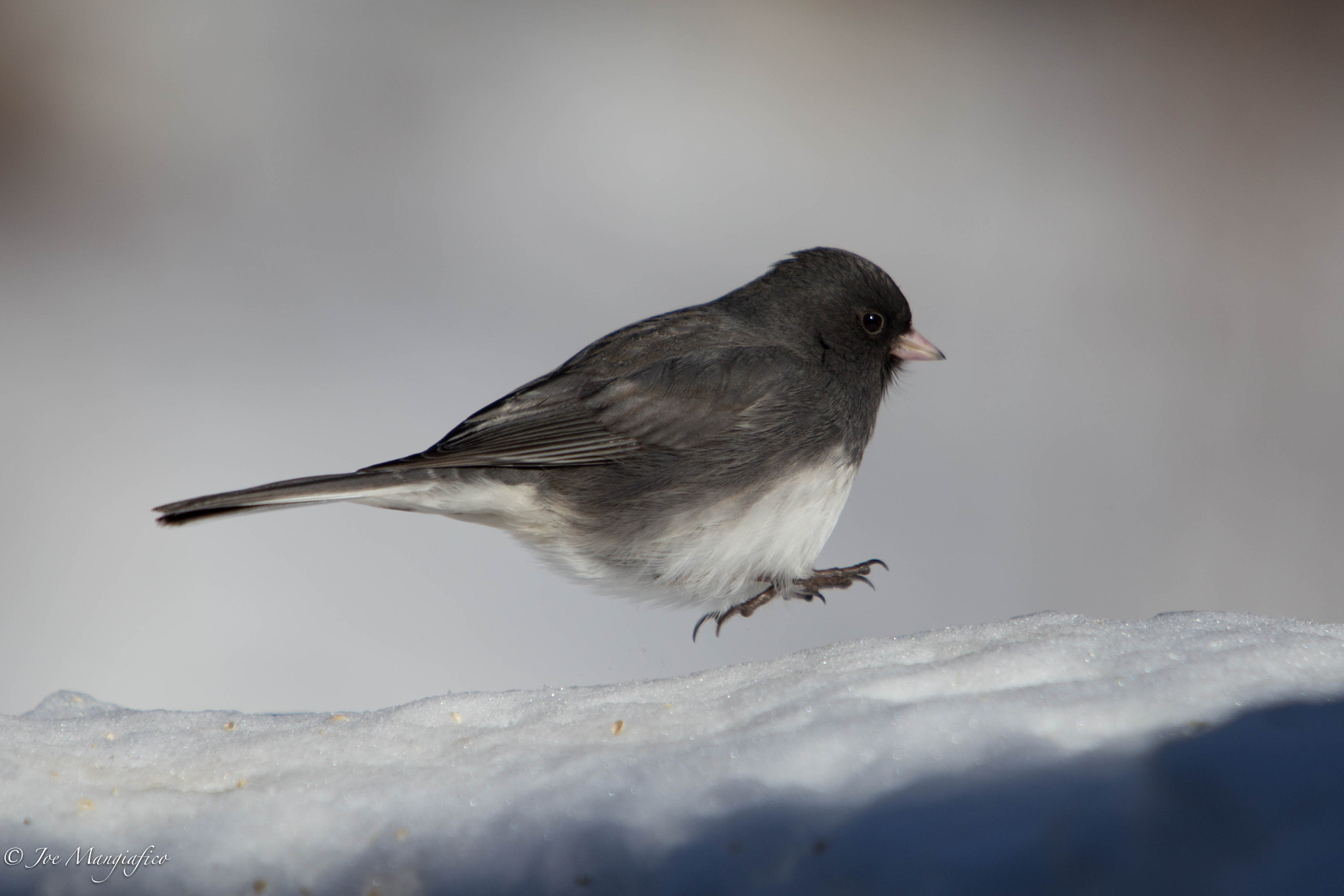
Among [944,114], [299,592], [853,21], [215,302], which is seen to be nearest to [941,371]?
[944,114]

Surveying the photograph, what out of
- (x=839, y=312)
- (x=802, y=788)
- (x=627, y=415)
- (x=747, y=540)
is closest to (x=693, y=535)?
(x=747, y=540)

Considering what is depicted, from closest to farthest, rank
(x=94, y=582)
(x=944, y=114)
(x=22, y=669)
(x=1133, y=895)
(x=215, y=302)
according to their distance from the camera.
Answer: (x=1133, y=895) → (x=22, y=669) → (x=94, y=582) → (x=215, y=302) → (x=944, y=114)

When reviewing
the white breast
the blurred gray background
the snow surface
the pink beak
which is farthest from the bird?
the blurred gray background

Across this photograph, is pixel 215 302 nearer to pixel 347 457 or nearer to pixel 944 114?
pixel 347 457

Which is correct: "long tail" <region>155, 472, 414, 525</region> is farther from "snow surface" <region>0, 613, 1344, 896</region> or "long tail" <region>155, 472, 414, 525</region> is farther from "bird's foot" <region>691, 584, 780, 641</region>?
"bird's foot" <region>691, 584, 780, 641</region>

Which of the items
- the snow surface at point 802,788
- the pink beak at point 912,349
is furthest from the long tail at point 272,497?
the pink beak at point 912,349

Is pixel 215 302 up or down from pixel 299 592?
up

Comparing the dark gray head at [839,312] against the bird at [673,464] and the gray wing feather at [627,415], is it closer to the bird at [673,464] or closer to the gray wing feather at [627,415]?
the bird at [673,464]
